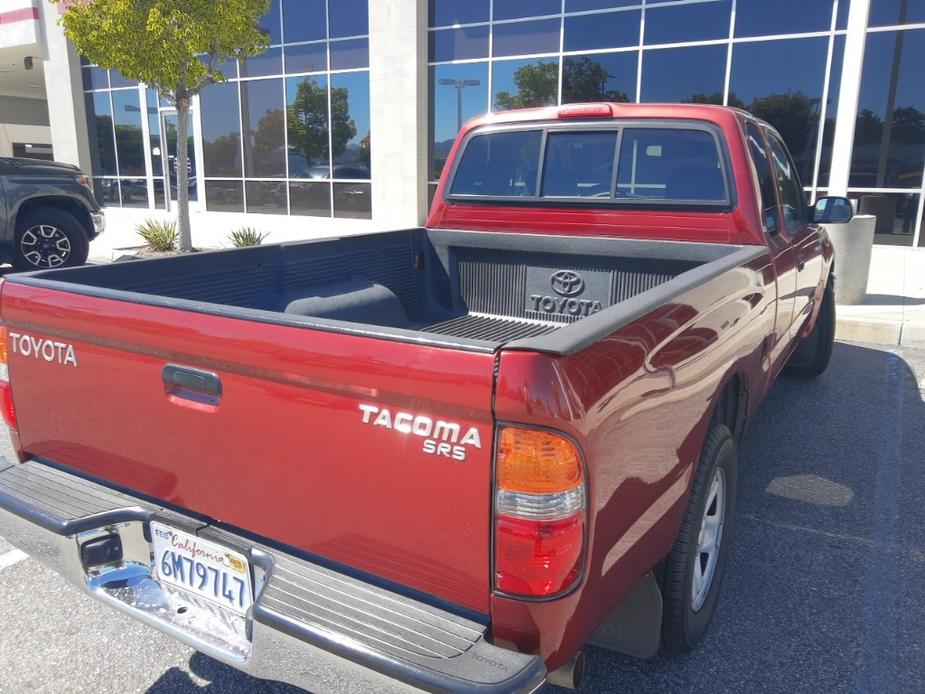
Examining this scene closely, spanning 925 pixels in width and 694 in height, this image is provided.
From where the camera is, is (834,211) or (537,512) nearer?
(537,512)

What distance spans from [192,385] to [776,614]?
2.40 metres

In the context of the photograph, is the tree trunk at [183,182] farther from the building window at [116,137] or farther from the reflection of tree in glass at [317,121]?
the building window at [116,137]

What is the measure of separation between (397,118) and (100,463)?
13.4m

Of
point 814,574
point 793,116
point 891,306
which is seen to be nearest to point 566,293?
point 814,574

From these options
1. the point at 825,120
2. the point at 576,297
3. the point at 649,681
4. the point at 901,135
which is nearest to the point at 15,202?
the point at 576,297

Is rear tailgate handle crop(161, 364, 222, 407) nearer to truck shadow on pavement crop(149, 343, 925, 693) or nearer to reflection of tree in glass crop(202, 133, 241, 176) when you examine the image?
truck shadow on pavement crop(149, 343, 925, 693)

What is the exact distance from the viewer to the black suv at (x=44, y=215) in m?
9.30

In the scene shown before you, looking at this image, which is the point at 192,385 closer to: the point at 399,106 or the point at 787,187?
the point at 787,187

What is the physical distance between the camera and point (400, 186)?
49.3ft

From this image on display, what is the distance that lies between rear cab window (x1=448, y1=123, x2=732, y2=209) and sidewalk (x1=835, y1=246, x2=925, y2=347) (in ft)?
14.8

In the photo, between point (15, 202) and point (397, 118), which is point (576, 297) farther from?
point (397, 118)

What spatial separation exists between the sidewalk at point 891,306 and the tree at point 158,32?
962 cm

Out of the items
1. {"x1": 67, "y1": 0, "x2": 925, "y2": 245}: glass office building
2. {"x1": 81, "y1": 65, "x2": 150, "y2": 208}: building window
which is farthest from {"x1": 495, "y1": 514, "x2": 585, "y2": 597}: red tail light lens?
{"x1": 81, "y1": 65, "x2": 150, "y2": 208}: building window

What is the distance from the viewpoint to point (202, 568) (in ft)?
6.67
